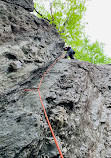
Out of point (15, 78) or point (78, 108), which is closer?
point (15, 78)

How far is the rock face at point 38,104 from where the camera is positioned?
6.34ft

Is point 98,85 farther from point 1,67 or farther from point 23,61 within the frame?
point 1,67

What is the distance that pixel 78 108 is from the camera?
320cm

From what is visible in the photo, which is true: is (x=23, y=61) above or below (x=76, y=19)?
below

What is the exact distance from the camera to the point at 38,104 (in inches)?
101

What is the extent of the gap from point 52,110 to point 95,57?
1748 centimetres

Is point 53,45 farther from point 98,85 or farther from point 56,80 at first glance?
point 98,85

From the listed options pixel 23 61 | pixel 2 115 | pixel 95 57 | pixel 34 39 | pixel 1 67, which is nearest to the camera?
pixel 2 115

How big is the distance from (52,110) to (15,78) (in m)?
1.26

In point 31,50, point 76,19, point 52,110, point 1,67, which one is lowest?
point 52,110

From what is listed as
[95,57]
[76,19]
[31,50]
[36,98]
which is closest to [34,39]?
[31,50]

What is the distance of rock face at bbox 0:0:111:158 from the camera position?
1.93m

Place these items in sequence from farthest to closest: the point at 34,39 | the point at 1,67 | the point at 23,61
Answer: the point at 34,39, the point at 23,61, the point at 1,67

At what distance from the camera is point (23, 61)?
318cm
